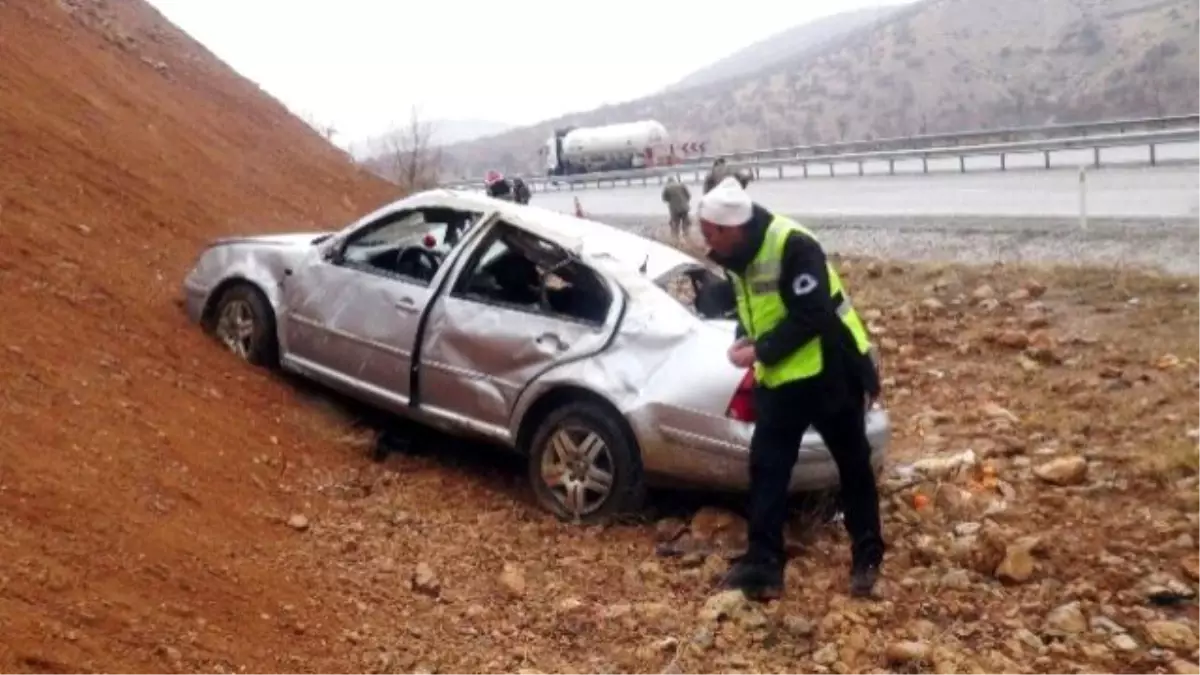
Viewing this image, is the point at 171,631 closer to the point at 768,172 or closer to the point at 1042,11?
the point at 768,172

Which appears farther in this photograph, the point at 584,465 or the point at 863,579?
the point at 584,465

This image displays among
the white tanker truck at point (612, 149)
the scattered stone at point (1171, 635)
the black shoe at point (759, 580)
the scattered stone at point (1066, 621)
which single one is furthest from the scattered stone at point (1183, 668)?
the white tanker truck at point (612, 149)

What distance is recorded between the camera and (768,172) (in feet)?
101

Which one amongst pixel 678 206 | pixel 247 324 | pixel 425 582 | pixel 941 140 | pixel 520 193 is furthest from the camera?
pixel 941 140

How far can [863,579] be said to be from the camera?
5.33 meters

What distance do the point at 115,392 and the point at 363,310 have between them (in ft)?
4.98

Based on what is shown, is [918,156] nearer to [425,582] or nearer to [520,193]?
[520,193]

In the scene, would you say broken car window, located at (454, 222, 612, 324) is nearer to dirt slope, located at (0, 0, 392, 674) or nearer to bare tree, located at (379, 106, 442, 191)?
dirt slope, located at (0, 0, 392, 674)

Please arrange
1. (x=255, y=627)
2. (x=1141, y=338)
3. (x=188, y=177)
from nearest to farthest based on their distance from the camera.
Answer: (x=255, y=627) → (x=1141, y=338) → (x=188, y=177)

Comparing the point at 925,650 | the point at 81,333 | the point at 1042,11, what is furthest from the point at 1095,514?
the point at 1042,11

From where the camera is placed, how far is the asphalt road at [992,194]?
53.2 ft

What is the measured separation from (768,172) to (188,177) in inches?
834

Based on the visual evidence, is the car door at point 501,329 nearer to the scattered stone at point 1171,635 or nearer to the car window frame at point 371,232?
the car window frame at point 371,232

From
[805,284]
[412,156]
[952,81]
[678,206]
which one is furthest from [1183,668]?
[952,81]
